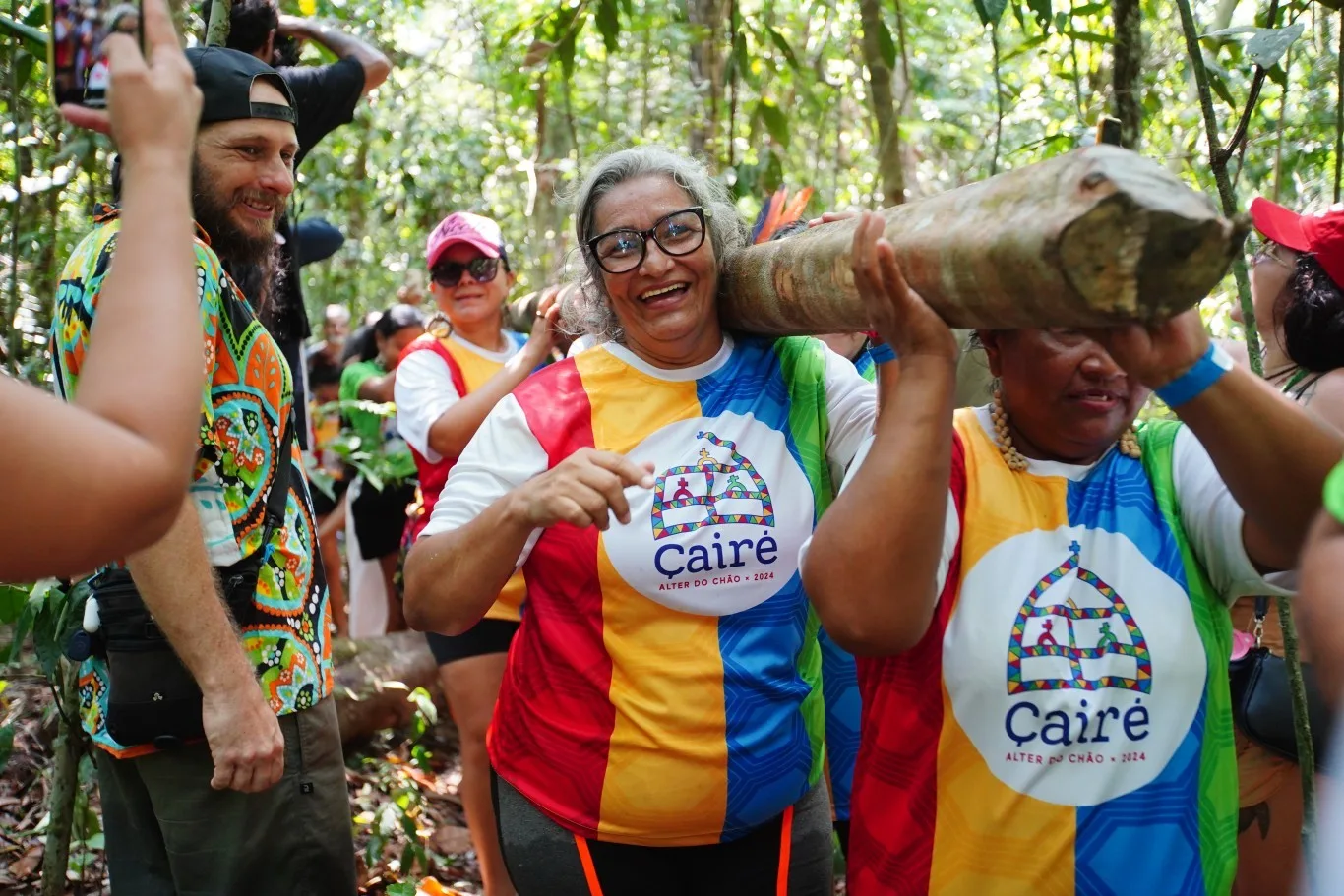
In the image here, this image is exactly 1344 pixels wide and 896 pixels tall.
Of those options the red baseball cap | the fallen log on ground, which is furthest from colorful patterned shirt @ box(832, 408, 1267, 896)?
the fallen log on ground

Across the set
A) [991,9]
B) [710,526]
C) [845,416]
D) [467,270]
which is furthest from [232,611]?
[467,270]

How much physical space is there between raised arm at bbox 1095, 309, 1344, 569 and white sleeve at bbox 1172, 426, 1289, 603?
0.12 metres

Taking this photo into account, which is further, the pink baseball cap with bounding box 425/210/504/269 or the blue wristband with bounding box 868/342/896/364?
the pink baseball cap with bounding box 425/210/504/269

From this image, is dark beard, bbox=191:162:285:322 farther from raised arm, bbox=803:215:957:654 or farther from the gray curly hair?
raised arm, bbox=803:215:957:654

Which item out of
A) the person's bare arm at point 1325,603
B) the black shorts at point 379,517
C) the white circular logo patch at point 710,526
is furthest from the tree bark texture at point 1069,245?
the black shorts at point 379,517

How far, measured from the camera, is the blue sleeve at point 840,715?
9.42 ft

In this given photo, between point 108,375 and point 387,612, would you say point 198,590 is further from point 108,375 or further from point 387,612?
point 387,612

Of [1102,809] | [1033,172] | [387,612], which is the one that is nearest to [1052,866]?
[1102,809]

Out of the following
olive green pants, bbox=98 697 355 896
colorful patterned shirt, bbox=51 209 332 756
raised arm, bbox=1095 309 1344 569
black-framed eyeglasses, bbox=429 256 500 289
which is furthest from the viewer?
black-framed eyeglasses, bbox=429 256 500 289

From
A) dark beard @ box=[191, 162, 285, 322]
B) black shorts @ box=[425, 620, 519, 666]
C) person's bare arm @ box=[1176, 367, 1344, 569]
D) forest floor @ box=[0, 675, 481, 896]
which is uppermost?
dark beard @ box=[191, 162, 285, 322]

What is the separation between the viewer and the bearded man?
1.98m

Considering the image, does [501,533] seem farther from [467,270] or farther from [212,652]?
[467,270]

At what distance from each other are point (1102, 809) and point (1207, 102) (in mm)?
1249

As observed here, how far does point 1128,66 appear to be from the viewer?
2.72 metres
